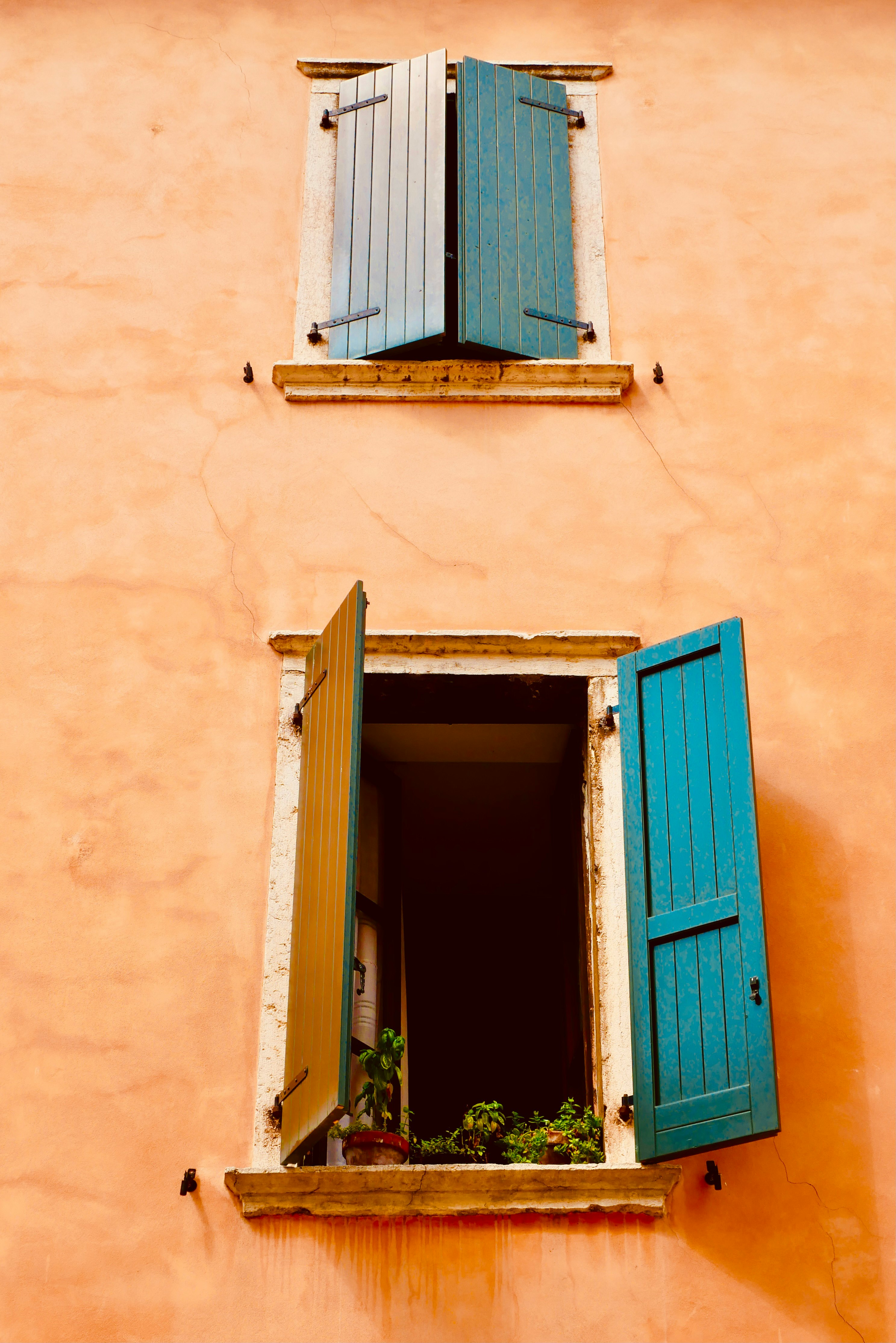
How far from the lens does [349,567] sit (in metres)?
6.15

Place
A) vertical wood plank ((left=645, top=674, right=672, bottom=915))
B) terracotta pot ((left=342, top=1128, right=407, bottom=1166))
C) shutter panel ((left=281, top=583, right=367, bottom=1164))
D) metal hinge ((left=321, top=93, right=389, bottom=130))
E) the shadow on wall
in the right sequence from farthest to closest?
metal hinge ((left=321, top=93, right=389, bottom=130)) < vertical wood plank ((left=645, top=674, right=672, bottom=915)) < terracotta pot ((left=342, top=1128, right=407, bottom=1166)) < the shadow on wall < shutter panel ((left=281, top=583, right=367, bottom=1164))

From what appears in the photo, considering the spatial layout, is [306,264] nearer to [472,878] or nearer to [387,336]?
[387,336]

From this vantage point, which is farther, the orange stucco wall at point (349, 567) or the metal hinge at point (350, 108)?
the metal hinge at point (350, 108)

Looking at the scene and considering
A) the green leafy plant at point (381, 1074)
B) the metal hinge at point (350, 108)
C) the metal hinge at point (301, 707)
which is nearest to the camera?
the green leafy plant at point (381, 1074)

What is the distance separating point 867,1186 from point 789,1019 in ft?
1.85

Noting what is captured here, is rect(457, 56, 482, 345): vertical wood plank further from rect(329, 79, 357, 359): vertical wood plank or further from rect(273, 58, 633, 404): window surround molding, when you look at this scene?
rect(329, 79, 357, 359): vertical wood plank

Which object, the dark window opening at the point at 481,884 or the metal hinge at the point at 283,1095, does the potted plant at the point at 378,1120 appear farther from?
the dark window opening at the point at 481,884

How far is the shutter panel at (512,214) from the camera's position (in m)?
6.67

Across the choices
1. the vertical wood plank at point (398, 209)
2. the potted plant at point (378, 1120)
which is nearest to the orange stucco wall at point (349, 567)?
the potted plant at point (378, 1120)

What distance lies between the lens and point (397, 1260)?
489 cm

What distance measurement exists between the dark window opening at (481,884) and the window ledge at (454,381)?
128cm

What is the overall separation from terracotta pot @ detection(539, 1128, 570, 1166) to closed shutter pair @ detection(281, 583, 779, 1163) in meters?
0.28

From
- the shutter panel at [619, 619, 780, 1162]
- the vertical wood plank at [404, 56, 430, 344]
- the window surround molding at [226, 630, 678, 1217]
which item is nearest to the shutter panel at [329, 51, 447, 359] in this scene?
the vertical wood plank at [404, 56, 430, 344]

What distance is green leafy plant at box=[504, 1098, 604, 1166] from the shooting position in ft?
16.9
